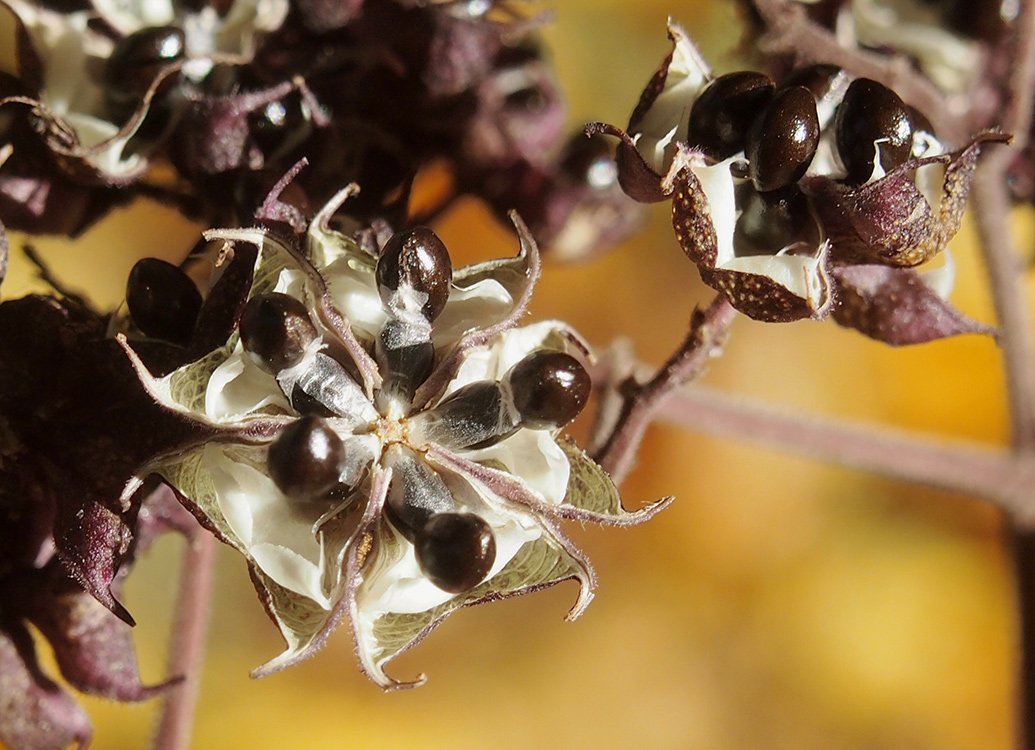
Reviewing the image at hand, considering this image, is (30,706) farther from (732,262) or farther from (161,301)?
(732,262)

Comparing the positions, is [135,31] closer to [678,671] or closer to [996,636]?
[678,671]

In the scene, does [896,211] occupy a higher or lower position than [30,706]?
higher

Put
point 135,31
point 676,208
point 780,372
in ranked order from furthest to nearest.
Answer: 1. point 780,372
2. point 135,31
3. point 676,208

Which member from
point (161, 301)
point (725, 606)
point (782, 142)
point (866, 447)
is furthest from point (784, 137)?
point (725, 606)

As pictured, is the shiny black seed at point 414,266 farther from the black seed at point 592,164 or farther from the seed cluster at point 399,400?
the black seed at point 592,164

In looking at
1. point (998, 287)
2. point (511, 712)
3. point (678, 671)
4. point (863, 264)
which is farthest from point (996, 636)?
point (863, 264)
